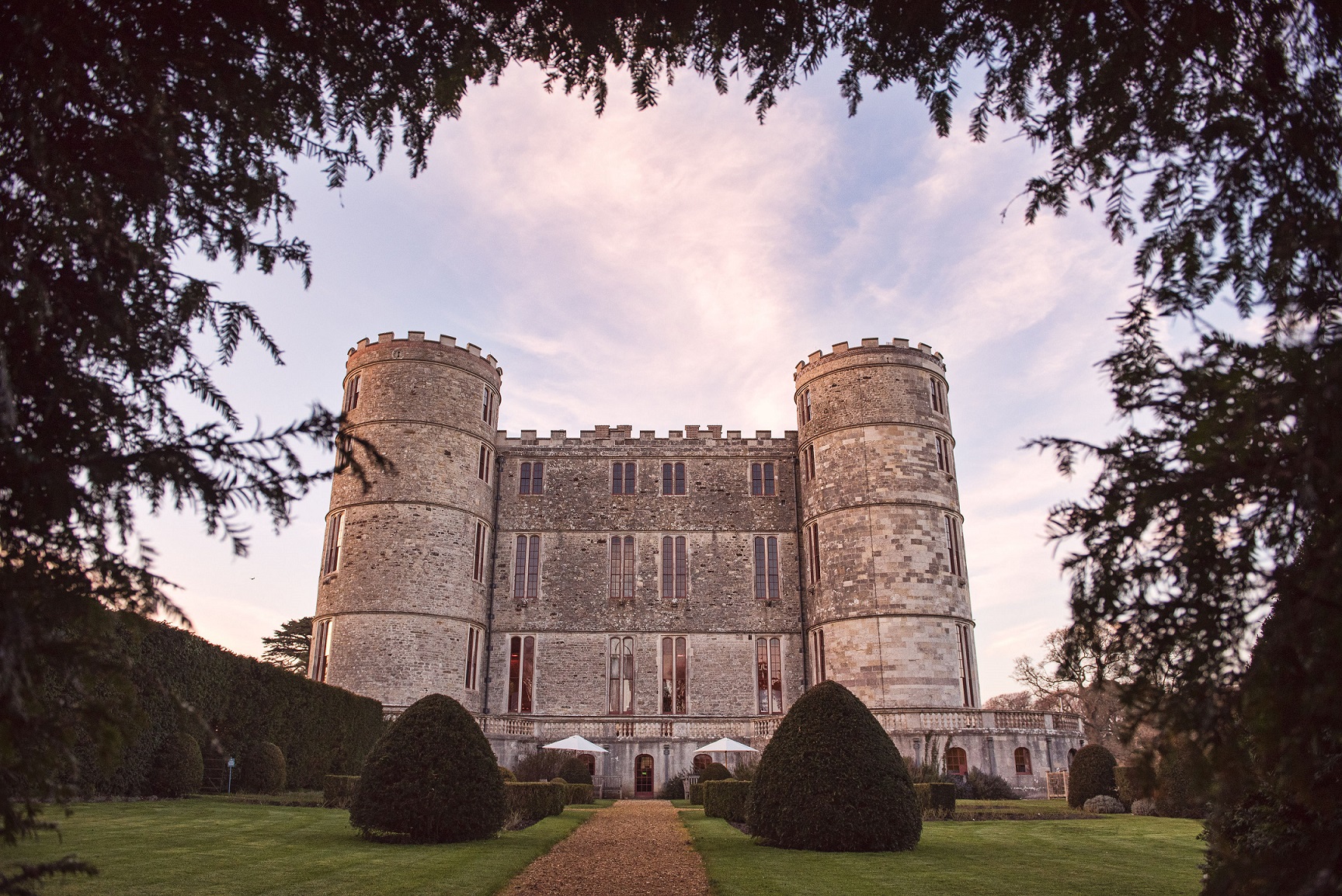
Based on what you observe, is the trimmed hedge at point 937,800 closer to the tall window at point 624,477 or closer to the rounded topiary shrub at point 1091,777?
the rounded topiary shrub at point 1091,777

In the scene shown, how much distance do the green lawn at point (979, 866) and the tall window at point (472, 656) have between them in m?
13.3

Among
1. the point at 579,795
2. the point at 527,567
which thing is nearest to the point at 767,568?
the point at 527,567

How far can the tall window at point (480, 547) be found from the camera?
85.0 feet

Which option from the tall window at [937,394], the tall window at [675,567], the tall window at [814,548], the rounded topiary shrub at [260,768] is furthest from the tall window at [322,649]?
the tall window at [937,394]

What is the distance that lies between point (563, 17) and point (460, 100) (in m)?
0.73

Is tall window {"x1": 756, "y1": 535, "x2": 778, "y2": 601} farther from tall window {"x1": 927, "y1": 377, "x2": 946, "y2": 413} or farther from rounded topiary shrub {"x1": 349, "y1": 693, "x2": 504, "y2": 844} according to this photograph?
rounded topiary shrub {"x1": 349, "y1": 693, "x2": 504, "y2": 844}

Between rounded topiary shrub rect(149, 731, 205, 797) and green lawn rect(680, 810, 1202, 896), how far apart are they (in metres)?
8.40

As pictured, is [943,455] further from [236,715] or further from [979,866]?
[236,715]

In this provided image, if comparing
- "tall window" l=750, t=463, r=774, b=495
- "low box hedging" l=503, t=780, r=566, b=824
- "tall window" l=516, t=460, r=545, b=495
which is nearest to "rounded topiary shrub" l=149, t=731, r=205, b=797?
"low box hedging" l=503, t=780, r=566, b=824

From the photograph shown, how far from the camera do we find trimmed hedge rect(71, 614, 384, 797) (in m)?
13.6

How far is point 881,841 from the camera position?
9.97 metres

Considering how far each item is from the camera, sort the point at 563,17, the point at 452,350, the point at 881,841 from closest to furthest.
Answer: the point at 563,17
the point at 881,841
the point at 452,350

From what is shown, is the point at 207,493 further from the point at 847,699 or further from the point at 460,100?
the point at 847,699

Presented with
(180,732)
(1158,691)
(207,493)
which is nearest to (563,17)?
(207,493)
